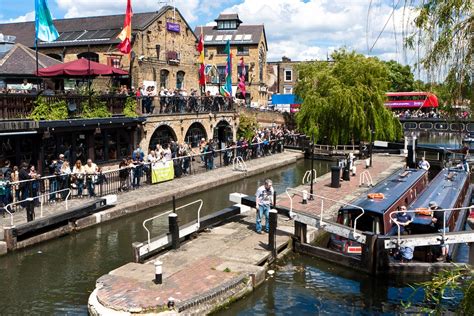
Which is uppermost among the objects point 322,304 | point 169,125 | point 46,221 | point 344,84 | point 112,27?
point 112,27

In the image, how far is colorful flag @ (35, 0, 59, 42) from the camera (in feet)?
65.2

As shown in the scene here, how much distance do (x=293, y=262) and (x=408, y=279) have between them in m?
2.90

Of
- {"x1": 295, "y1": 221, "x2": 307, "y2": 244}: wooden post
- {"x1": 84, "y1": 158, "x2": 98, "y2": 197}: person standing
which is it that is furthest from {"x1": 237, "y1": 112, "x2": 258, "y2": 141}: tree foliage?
{"x1": 295, "y1": 221, "x2": 307, "y2": 244}: wooden post

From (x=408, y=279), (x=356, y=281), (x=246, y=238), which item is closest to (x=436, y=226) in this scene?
(x=408, y=279)

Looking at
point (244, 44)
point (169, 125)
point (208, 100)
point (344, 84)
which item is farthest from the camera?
point (244, 44)

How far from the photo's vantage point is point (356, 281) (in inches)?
483

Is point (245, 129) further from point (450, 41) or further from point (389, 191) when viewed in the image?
point (450, 41)

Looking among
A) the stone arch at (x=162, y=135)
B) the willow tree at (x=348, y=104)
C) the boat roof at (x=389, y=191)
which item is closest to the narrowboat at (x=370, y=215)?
the boat roof at (x=389, y=191)

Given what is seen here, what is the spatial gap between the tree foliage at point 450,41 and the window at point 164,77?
91.5 ft

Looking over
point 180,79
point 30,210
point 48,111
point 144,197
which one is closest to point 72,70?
point 48,111

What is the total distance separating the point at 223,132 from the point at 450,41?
31.0 m

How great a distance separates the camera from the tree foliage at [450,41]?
5812 millimetres

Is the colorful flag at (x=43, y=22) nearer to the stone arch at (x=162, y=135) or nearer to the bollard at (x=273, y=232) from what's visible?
the stone arch at (x=162, y=135)

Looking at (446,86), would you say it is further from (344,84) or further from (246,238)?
(344,84)
